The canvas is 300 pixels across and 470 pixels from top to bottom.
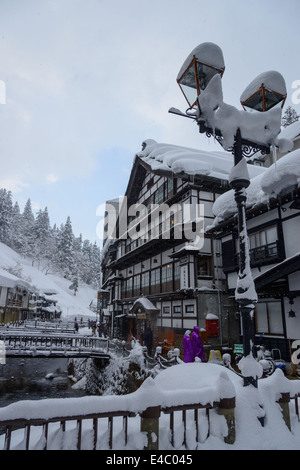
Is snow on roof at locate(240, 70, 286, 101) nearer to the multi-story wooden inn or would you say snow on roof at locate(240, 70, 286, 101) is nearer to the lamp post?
the lamp post

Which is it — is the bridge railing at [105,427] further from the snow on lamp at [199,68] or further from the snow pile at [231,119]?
the snow on lamp at [199,68]

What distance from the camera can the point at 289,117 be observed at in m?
33.6

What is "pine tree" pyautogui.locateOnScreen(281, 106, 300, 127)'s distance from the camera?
109 ft

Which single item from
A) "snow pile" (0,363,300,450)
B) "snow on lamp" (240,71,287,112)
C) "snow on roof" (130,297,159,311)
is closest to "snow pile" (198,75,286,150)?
"snow on lamp" (240,71,287,112)

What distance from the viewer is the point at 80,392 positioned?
21.5 meters

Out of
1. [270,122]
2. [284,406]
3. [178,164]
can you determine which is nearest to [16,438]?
[284,406]

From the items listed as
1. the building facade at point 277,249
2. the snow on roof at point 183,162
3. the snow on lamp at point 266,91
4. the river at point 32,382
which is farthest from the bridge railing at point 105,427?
the snow on roof at point 183,162

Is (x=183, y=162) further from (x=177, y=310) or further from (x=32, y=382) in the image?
(x=32, y=382)

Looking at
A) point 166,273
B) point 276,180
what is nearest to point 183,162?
point 276,180

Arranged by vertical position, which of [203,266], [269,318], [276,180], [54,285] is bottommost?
[269,318]

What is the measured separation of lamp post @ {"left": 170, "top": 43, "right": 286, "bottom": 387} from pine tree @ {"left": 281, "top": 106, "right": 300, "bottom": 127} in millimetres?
30854

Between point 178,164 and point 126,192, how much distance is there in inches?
564

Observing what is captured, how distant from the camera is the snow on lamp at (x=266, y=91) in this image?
7.01m

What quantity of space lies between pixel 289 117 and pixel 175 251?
2494 cm
